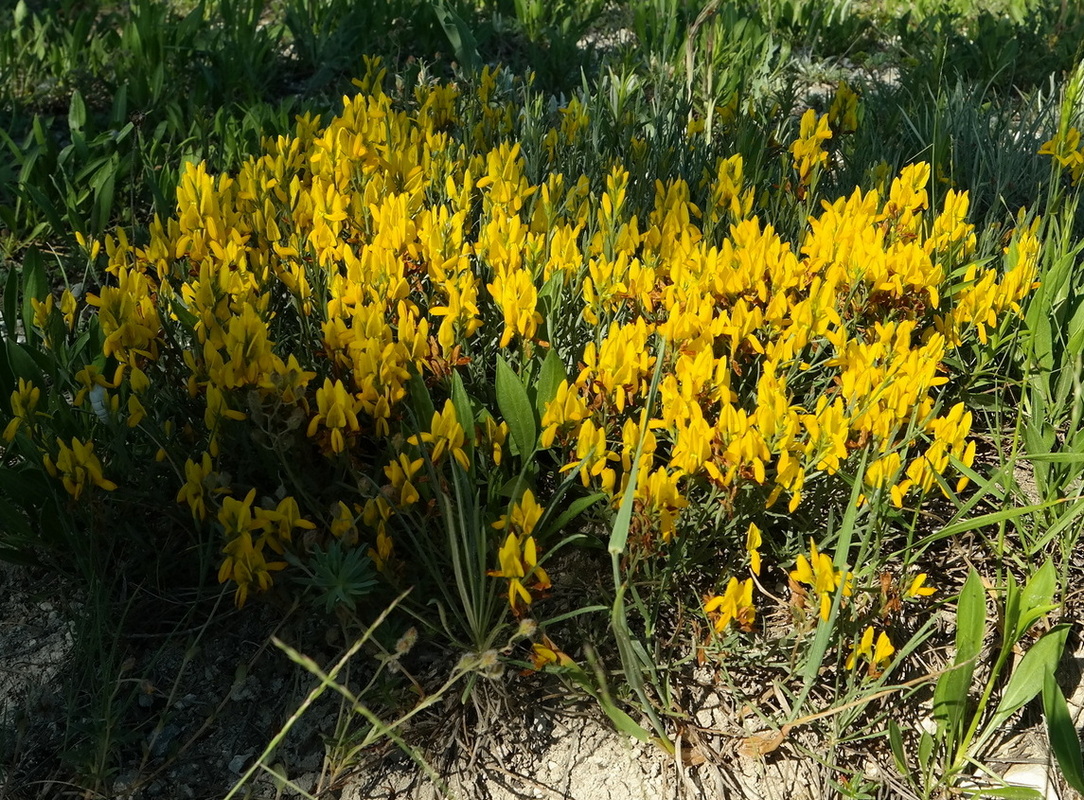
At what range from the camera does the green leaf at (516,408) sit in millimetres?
2004

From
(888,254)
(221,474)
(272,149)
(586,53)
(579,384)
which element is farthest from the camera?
(586,53)

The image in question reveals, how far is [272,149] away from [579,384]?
136 cm

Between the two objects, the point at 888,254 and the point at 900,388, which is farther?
the point at 888,254

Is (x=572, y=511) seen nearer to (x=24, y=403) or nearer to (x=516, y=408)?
(x=516, y=408)

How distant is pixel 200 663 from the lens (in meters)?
2.04

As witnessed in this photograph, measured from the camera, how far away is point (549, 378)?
202 centimetres

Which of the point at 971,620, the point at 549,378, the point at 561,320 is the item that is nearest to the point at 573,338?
the point at 561,320

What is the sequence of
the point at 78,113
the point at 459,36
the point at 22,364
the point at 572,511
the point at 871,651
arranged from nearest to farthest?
the point at 871,651
the point at 572,511
the point at 22,364
the point at 78,113
the point at 459,36

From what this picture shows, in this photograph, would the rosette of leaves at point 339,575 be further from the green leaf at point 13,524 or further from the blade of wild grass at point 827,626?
the blade of wild grass at point 827,626

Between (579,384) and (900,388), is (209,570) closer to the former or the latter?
(579,384)

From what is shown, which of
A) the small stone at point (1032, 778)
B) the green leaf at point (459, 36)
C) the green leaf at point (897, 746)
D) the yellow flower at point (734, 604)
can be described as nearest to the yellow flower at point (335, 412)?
the yellow flower at point (734, 604)

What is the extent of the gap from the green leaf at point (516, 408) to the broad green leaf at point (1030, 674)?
1.00 m

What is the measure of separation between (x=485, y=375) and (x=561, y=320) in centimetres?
23

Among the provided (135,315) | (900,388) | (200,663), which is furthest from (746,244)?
(200,663)
